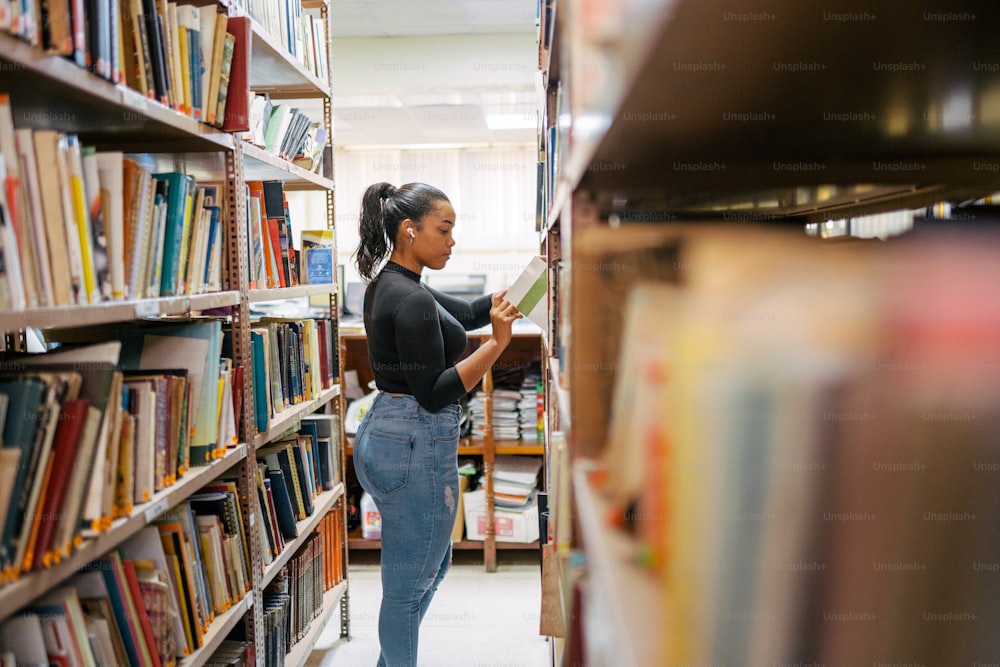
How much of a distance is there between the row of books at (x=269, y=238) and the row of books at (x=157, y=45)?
35 cm

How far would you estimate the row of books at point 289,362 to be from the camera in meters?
1.86

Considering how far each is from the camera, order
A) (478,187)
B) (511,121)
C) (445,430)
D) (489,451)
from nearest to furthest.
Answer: (445,430) → (489,451) → (511,121) → (478,187)

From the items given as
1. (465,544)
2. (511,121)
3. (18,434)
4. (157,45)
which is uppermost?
(511,121)

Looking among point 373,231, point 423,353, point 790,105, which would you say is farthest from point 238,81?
point 790,105

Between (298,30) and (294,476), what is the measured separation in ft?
4.92

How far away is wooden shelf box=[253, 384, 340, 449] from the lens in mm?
1846

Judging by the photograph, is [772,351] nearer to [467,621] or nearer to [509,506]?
[467,621]

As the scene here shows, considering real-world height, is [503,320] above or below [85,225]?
below

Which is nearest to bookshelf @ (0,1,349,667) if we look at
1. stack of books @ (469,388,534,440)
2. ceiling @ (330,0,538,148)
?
stack of books @ (469,388,534,440)

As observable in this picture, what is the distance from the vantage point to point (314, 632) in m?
2.34

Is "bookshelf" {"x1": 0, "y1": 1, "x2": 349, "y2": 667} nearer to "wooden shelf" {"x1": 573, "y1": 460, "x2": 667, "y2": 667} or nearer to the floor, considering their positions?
the floor

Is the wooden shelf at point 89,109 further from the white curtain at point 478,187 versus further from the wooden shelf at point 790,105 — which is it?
the white curtain at point 478,187

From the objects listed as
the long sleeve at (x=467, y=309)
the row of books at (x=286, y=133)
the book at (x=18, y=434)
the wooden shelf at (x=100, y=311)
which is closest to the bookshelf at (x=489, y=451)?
the long sleeve at (x=467, y=309)

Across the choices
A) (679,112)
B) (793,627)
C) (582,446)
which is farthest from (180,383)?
(793,627)
